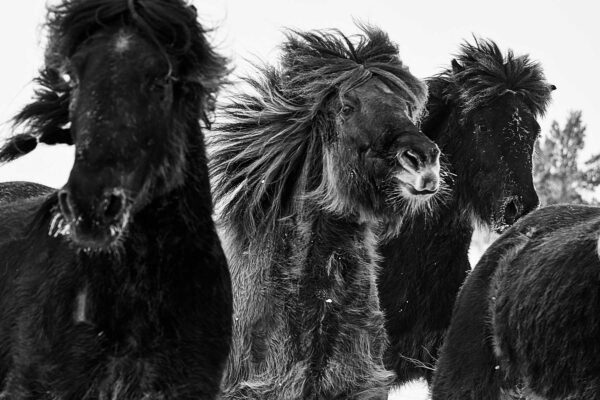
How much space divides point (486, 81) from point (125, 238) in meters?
4.92

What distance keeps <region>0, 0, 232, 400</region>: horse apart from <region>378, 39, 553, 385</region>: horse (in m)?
3.37

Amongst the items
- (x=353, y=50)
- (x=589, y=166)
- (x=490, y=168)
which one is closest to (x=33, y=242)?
(x=353, y=50)

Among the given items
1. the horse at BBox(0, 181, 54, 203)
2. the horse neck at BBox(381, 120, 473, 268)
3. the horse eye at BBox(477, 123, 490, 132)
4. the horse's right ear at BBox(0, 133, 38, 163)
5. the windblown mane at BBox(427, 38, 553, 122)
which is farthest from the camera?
the windblown mane at BBox(427, 38, 553, 122)

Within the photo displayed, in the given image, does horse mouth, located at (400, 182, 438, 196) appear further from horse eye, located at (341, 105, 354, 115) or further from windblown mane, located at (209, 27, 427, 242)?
horse eye, located at (341, 105, 354, 115)

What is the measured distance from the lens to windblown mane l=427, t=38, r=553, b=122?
973 cm

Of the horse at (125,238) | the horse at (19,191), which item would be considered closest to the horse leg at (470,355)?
the horse at (125,238)

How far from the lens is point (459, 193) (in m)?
9.61

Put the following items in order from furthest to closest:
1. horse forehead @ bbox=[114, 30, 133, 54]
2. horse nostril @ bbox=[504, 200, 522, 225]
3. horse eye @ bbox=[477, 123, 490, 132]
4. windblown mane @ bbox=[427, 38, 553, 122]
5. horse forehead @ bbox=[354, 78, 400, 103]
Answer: windblown mane @ bbox=[427, 38, 553, 122], horse eye @ bbox=[477, 123, 490, 132], horse nostril @ bbox=[504, 200, 522, 225], horse forehead @ bbox=[354, 78, 400, 103], horse forehead @ bbox=[114, 30, 133, 54]

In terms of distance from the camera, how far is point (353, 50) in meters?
8.38

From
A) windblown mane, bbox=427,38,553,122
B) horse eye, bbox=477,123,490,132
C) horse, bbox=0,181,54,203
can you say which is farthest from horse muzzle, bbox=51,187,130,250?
windblown mane, bbox=427,38,553,122

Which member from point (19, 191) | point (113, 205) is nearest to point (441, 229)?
point (19, 191)

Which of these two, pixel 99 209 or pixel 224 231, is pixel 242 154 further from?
pixel 99 209

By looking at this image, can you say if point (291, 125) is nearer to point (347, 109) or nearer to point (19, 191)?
point (347, 109)

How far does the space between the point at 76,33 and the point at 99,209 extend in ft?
3.43
